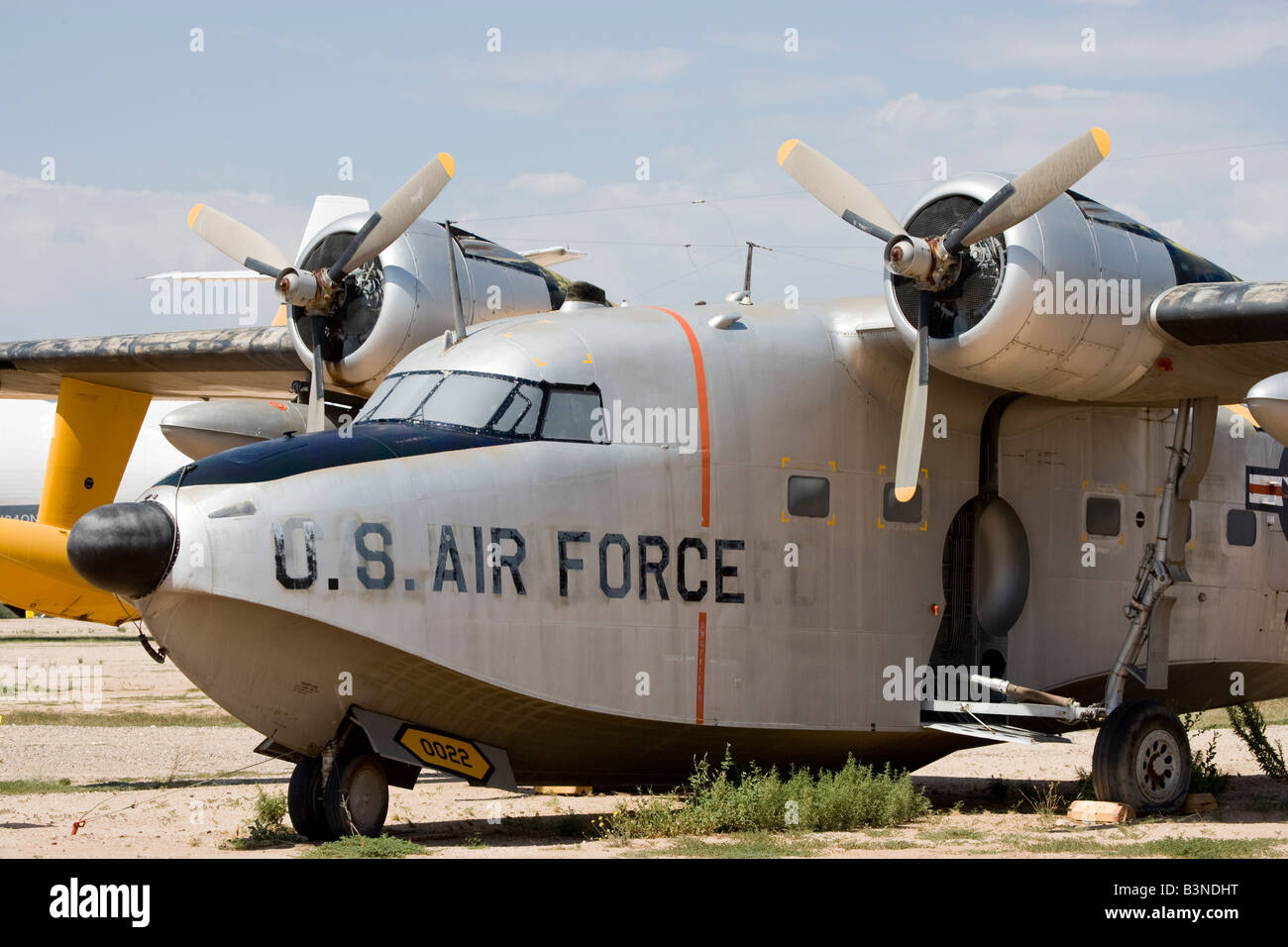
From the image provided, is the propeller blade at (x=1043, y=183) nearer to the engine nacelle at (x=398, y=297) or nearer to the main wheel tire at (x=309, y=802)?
the engine nacelle at (x=398, y=297)

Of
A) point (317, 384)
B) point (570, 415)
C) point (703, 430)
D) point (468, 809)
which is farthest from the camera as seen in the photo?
point (317, 384)

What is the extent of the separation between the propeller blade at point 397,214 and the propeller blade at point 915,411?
444cm

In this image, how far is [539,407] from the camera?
1040 centimetres

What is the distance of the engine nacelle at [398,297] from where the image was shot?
1317 centimetres

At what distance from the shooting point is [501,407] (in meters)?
10.3

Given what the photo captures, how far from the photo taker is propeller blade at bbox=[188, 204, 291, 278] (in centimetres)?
1445

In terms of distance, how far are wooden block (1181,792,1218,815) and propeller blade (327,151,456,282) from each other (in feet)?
26.5

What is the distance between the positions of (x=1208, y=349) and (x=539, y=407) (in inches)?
210

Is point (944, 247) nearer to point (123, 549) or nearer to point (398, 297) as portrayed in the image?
point (398, 297)

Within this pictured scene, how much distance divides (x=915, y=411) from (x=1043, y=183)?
74.7 inches

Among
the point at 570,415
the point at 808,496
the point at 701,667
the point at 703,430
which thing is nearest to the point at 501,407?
the point at 570,415

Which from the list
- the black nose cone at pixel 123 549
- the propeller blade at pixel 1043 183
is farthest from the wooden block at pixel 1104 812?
the black nose cone at pixel 123 549
